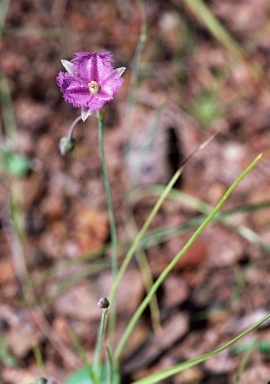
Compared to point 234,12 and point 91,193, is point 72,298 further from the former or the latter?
point 234,12

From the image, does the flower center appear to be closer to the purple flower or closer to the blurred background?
the purple flower

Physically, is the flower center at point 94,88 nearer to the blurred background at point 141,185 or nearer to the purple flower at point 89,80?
the purple flower at point 89,80

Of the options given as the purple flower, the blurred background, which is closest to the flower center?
the purple flower

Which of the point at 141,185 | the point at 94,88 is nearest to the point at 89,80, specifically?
the point at 94,88

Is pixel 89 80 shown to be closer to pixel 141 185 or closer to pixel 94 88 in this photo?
pixel 94 88

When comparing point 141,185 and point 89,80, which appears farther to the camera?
point 141,185

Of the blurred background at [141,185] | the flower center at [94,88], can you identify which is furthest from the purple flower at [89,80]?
the blurred background at [141,185]
